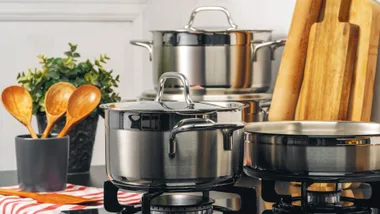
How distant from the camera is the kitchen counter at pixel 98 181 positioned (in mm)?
1278

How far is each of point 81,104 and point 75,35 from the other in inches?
49.7

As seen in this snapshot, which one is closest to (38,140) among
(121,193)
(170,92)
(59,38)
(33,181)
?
(33,181)

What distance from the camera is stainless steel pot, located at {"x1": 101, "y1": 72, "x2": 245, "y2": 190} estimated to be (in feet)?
3.52

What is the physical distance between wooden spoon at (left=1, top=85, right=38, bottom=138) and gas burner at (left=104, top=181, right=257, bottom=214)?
481 millimetres

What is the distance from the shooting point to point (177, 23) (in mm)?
2467

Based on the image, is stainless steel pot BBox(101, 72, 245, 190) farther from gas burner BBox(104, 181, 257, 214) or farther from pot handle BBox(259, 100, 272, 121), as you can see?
pot handle BBox(259, 100, 272, 121)

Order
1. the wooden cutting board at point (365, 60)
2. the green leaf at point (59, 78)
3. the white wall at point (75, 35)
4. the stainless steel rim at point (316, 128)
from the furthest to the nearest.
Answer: the white wall at point (75, 35), the green leaf at point (59, 78), the wooden cutting board at point (365, 60), the stainless steel rim at point (316, 128)

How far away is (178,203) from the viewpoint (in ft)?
3.85

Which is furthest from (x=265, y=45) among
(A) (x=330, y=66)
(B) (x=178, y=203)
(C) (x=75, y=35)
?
(C) (x=75, y=35)

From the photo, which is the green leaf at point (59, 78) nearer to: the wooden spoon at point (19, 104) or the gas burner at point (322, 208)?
the wooden spoon at point (19, 104)

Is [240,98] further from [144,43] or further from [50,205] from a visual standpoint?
[50,205]

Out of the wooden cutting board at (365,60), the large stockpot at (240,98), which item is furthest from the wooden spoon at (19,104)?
the wooden cutting board at (365,60)

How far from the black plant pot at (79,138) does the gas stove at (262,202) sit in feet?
1.95

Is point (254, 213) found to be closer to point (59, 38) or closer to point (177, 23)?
point (177, 23)
